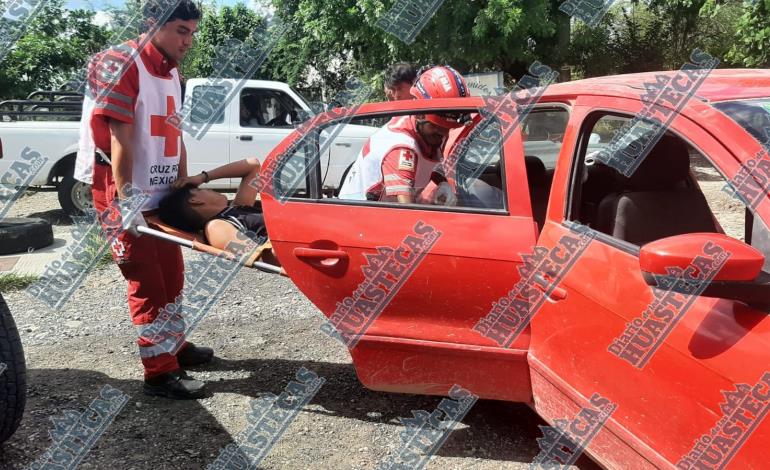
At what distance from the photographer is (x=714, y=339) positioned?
191 centimetres

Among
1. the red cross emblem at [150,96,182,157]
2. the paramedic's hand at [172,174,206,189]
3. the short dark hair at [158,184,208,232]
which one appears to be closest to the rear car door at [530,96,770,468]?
the short dark hair at [158,184,208,232]

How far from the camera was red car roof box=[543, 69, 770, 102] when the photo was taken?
2260 mm

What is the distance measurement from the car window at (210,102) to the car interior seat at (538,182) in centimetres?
625

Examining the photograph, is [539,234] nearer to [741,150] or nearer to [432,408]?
[741,150]

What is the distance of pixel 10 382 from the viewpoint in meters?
2.82

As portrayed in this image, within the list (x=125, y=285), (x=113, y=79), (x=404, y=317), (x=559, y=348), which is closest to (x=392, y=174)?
(x=404, y=317)

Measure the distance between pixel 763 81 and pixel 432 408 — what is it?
6.55ft

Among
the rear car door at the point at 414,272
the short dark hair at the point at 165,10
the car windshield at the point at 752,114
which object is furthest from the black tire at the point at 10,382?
the car windshield at the point at 752,114

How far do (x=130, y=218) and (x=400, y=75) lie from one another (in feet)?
7.37

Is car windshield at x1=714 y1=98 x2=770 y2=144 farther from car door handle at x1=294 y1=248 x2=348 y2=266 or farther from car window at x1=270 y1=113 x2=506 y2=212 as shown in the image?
car door handle at x1=294 y1=248 x2=348 y2=266

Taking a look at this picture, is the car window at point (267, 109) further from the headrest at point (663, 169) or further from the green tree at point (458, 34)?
the headrest at point (663, 169)

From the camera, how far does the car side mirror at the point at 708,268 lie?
1.71m

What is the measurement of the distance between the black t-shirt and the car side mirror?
1.91 metres

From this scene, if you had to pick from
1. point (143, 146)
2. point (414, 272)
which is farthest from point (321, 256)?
point (143, 146)
